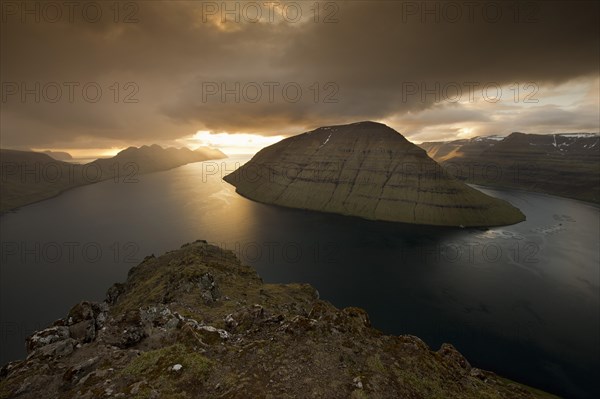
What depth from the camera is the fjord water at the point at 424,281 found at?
268ft

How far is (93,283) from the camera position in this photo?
122812 millimetres

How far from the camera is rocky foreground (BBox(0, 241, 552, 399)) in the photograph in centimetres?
1736

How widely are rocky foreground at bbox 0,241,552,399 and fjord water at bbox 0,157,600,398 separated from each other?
76.2 meters

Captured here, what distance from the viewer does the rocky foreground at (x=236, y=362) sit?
17359mm

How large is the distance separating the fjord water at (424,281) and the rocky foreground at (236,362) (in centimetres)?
7625

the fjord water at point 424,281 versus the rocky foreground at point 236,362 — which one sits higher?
the rocky foreground at point 236,362

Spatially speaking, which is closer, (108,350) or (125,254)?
(108,350)

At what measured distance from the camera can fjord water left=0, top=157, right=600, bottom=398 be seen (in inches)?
3216

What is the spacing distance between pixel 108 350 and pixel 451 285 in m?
136

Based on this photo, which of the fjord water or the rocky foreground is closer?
the rocky foreground

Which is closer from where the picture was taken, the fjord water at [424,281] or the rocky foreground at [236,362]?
the rocky foreground at [236,362]

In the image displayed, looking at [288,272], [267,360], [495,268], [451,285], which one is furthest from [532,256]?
[267,360]

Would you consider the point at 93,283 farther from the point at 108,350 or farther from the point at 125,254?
the point at 108,350

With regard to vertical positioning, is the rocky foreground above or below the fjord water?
above
